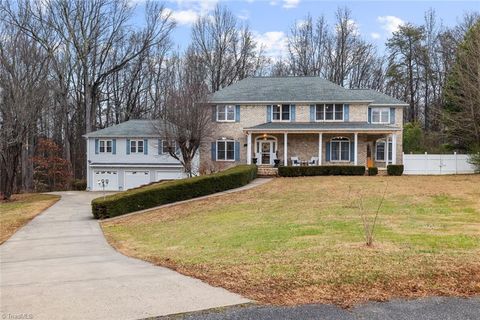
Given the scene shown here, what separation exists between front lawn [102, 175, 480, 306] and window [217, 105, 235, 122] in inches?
492

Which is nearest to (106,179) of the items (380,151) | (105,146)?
(105,146)

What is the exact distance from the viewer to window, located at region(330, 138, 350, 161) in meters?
30.1

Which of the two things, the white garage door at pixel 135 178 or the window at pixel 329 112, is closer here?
the window at pixel 329 112

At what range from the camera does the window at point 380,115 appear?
3189 cm

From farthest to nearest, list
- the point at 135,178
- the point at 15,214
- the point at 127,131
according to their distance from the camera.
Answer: the point at 127,131 → the point at 135,178 → the point at 15,214

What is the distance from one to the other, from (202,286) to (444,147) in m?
34.9

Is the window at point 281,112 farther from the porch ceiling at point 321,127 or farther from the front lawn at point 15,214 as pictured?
the front lawn at point 15,214

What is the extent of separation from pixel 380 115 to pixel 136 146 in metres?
19.5

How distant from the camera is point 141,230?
1439 centimetres

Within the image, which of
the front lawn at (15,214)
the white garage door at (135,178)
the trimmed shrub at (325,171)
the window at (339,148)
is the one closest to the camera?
the front lawn at (15,214)

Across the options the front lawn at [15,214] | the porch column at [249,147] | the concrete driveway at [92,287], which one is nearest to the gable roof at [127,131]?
the front lawn at [15,214]

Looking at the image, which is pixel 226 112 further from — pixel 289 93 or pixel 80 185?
pixel 80 185

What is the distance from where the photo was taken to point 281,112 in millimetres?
31016

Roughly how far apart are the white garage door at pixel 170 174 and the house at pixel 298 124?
3.33 metres
